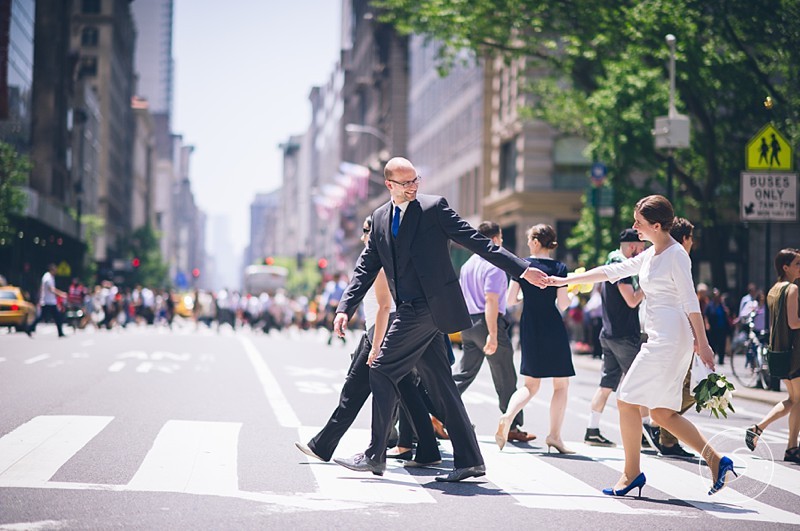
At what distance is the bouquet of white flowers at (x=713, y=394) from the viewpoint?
7.59 metres

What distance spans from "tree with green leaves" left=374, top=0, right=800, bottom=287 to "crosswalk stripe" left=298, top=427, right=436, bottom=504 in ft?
51.7

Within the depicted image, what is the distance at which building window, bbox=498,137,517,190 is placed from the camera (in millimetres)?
48281

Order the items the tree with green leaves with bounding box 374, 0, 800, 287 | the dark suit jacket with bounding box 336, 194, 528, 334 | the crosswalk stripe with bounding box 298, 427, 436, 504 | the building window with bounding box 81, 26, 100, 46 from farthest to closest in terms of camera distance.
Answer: the building window with bounding box 81, 26, 100, 46 → the tree with green leaves with bounding box 374, 0, 800, 287 → the dark suit jacket with bounding box 336, 194, 528, 334 → the crosswalk stripe with bounding box 298, 427, 436, 504

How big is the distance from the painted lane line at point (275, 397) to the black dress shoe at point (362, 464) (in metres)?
2.92

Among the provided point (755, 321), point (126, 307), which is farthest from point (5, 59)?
point (755, 321)

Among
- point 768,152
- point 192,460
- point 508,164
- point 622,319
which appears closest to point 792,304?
point 622,319

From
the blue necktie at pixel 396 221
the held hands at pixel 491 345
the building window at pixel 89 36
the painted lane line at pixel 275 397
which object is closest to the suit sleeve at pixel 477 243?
the blue necktie at pixel 396 221

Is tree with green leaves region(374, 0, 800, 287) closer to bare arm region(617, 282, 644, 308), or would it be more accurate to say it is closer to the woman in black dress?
bare arm region(617, 282, 644, 308)

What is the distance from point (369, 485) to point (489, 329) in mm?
2756

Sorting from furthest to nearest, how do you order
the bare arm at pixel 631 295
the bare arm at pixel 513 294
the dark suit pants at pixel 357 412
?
the bare arm at pixel 513 294 → the bare arm at pixel 631 295 → the dark suit pants at pixel 357 412

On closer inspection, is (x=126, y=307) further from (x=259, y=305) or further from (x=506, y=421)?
(x=506, y=421)

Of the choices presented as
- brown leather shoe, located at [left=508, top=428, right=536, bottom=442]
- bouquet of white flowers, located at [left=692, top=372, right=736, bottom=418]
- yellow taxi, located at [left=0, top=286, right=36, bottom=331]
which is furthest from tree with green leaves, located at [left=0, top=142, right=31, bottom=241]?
bouquet of white flowers, located at [left=692, top=372, right=736, bottom=418]

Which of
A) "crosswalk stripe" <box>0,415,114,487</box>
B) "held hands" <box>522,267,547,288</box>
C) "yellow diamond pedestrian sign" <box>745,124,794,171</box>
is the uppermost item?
"yellow diamond pedestrian sign" <box>745,124,794,171</box>

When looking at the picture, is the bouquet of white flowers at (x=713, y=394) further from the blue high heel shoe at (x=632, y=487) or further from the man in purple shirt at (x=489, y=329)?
the man in purple shirt at (x=489, y=329)
